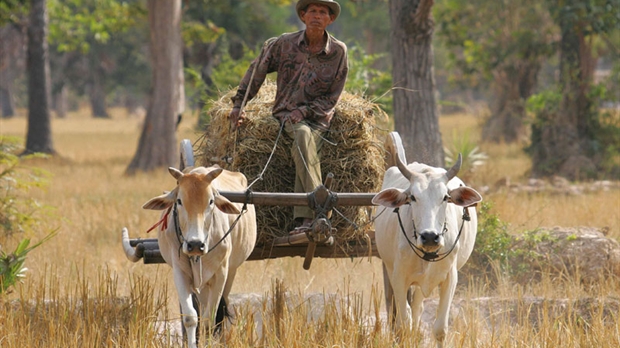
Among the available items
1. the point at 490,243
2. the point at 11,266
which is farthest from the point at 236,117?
the point at 490,243

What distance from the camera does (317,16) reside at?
7.09 meters

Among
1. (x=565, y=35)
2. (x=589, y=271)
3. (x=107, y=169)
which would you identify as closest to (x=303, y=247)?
(x=589, y=271)

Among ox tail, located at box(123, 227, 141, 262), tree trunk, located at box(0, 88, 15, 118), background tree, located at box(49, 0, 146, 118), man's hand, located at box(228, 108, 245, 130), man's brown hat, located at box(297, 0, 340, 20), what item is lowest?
tree trunk, located at box(0, 88, 15, 118)

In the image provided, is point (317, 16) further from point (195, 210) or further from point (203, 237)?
point (203, 237)

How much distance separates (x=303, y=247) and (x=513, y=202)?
537cm

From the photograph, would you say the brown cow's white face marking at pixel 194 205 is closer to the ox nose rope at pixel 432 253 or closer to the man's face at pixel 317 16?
the ox nose rope at pixel 432 253

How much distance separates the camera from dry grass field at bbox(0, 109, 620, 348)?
5.94m

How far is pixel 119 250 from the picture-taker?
1015cm

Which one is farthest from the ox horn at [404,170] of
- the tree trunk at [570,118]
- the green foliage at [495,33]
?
the green foliage at [495,33]

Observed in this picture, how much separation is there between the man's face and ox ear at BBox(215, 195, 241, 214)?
175 cm

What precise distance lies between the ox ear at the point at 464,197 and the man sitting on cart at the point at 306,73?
4.78 feet

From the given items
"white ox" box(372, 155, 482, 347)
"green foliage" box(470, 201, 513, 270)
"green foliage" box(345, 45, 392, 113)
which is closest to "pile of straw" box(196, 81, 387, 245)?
"white ox" box(372, 155, 482, 347)

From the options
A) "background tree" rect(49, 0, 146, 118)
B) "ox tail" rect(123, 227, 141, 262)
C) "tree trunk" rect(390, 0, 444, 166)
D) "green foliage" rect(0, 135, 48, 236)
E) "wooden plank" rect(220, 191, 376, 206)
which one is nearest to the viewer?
"wooden plank" rect(220, 191, 376, 206)

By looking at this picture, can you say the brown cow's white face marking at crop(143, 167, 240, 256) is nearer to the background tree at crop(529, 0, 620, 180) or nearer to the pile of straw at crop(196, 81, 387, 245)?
the pile of straw at crop(196, 81, 387, 245)
